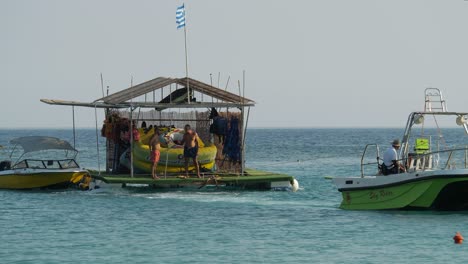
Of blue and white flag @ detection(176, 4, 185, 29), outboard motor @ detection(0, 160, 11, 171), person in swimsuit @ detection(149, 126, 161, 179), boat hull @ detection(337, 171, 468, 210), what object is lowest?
boat hull @ detection(337, 171, 468, 210)

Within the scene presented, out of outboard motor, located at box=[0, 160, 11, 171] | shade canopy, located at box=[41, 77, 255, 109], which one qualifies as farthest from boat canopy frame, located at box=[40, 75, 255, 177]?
outboard motor, located at box=[0, 160, 11, 171]

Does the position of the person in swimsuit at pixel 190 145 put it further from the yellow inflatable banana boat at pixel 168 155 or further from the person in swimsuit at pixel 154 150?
the person in swimsuit at pixel 154 150

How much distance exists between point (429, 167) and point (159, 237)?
24.7 ft

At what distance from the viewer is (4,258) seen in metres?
19.9

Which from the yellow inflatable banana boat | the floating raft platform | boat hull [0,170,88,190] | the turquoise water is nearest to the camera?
the turquoise water

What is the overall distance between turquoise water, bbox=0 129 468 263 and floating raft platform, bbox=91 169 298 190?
0.37m

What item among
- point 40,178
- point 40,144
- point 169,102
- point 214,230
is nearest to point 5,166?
point 40,144

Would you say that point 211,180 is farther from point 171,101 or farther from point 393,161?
point 393,161

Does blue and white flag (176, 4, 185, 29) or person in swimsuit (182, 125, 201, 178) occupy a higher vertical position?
blue and white flag (176, 4, 185, 29)

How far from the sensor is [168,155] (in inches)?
1281

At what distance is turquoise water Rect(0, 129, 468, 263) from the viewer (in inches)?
786

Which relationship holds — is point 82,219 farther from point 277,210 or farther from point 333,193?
point 333,193

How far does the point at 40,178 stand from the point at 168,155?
5.28 meters

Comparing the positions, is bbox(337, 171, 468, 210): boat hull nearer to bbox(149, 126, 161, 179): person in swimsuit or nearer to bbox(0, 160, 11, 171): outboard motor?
bbox(149, 126, 161, 179): person in swimsuit
